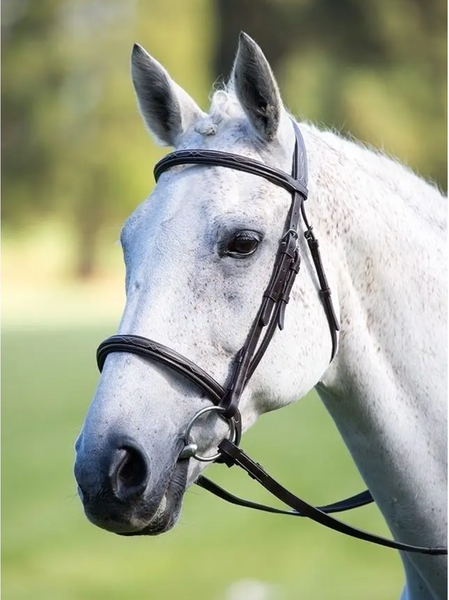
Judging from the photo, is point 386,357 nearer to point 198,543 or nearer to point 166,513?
point 166,513

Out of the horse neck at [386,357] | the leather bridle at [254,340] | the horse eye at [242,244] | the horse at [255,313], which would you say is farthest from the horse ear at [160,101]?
the horse eye at [242,244]

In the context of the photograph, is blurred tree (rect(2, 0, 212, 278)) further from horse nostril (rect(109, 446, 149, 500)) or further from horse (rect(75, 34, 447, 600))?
horse nostril (rect(109, 446, 149, 500))

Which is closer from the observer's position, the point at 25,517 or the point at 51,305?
the point at 25,517

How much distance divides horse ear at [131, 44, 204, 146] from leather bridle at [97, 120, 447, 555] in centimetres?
23

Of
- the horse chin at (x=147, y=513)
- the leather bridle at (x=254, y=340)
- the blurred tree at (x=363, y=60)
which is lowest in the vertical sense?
the horse chin at (x=147, y=513)

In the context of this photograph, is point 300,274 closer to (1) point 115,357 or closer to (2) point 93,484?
(1) point 115,357

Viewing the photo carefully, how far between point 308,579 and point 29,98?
84.6 ft

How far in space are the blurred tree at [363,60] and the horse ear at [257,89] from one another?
3196cm

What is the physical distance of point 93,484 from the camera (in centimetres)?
222

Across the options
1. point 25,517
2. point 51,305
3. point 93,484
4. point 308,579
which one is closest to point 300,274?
point 93,484

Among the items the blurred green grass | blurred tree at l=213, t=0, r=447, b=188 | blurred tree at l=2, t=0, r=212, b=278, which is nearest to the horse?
the blurred green grass

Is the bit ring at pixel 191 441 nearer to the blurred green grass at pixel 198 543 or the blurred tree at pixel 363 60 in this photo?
the blurred green grass at pixel 198 543

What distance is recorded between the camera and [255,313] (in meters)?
2.48

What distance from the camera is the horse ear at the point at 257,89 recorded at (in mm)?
2518
